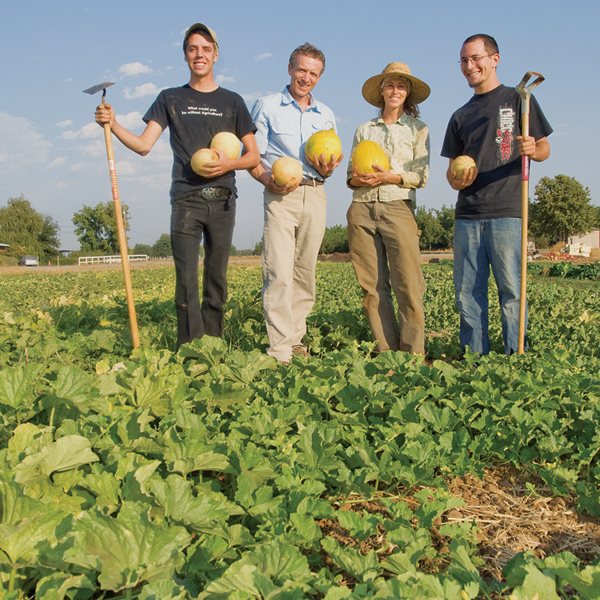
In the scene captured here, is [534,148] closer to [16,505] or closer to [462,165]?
[462,165]

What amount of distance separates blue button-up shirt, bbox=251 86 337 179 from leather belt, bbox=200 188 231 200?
408 millimetres

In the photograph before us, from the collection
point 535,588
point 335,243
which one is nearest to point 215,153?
point 535,588

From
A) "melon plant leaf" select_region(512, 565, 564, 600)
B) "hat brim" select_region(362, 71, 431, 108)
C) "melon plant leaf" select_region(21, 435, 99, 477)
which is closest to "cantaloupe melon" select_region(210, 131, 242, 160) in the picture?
"hat brim" select_region(362, 71, 431, 108)

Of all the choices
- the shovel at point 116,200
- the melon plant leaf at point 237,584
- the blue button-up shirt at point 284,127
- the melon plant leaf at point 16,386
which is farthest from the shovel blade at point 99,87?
the melon plant leaf at point 237,584

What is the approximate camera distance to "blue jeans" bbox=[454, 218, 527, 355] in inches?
158

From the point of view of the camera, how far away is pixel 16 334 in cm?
477

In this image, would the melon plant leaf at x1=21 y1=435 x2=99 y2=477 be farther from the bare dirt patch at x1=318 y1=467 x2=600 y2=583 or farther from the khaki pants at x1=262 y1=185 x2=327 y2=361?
the khaki pants at x1=262 y1=185 x2=327 y2=361

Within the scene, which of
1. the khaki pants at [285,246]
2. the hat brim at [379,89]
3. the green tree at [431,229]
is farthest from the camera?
the green tree at [431,229]

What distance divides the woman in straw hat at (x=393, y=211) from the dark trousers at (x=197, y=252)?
1.09 metres

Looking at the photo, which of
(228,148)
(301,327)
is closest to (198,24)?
(228,148)

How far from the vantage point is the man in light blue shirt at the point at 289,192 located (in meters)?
3.96

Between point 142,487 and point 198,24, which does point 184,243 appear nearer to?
point 198,24

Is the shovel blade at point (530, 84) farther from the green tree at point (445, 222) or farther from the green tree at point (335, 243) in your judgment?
the green tree at point (445, 222)

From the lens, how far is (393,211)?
4086 mm
